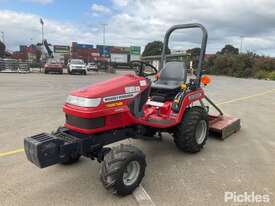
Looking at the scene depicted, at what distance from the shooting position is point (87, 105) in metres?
3.81

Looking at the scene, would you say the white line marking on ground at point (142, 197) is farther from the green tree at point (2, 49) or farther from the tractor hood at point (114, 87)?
the green tree at point (2, 49)

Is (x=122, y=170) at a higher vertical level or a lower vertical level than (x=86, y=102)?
lower

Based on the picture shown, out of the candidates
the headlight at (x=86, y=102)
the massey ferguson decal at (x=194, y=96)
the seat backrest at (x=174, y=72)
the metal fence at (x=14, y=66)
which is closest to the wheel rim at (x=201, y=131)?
the massey ferguson decal at (x=194, y=96)

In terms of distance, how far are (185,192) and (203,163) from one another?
3.79 feet

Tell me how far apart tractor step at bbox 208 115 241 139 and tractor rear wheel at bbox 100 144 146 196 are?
282 cm

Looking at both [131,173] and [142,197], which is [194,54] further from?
[142,197]

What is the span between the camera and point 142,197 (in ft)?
12.2

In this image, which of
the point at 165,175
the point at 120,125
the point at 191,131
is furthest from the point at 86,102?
the point at 191,131

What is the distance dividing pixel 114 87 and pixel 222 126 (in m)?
3.16

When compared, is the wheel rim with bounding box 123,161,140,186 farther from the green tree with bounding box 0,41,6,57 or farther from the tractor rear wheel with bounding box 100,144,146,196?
the green tree with bounding box 0,41,6,57

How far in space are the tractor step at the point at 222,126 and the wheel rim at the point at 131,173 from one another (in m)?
2.86

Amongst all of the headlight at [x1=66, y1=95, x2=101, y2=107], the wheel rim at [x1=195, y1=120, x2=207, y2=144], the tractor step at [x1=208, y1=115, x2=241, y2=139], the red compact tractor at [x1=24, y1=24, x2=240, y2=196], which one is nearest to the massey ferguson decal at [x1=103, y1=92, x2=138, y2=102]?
the red compact tractor at [x1=24, y1=24, x2=240, y2=196]

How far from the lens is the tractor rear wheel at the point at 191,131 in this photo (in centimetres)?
508

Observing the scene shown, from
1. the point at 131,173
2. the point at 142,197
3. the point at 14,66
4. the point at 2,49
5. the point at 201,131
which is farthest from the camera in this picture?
the point at 2,49
